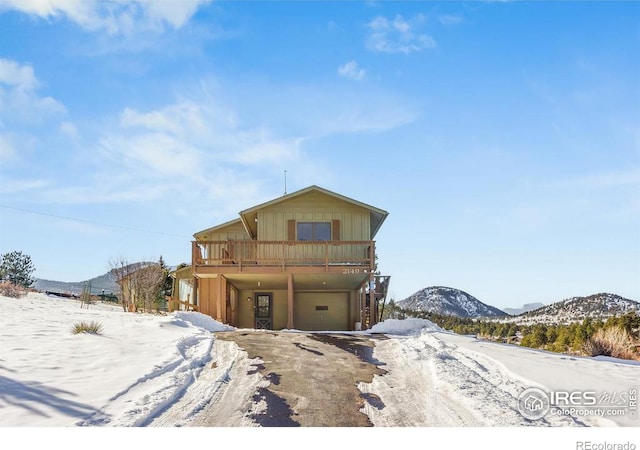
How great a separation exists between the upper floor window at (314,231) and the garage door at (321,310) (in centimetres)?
350

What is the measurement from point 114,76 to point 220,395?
10395 mm

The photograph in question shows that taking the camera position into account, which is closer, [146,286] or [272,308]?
[272,308]

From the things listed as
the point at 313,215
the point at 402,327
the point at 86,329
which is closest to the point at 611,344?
the point at 402,327

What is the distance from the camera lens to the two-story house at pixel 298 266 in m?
17.9

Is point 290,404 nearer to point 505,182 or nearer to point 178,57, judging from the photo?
point 178,57

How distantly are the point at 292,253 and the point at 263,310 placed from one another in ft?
14.9

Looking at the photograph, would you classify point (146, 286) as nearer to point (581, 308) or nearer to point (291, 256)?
point (291, 256)

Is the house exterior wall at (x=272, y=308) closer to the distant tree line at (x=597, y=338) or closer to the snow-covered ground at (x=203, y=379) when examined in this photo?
the distant tree line at (x=597, y=338)

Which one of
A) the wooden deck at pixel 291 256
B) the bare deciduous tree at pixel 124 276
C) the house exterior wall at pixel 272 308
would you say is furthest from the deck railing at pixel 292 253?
the bare deciduous tree at pixel 124 276

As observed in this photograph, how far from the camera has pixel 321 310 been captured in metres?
21.5

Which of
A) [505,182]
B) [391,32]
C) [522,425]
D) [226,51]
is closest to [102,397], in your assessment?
[522,425]
